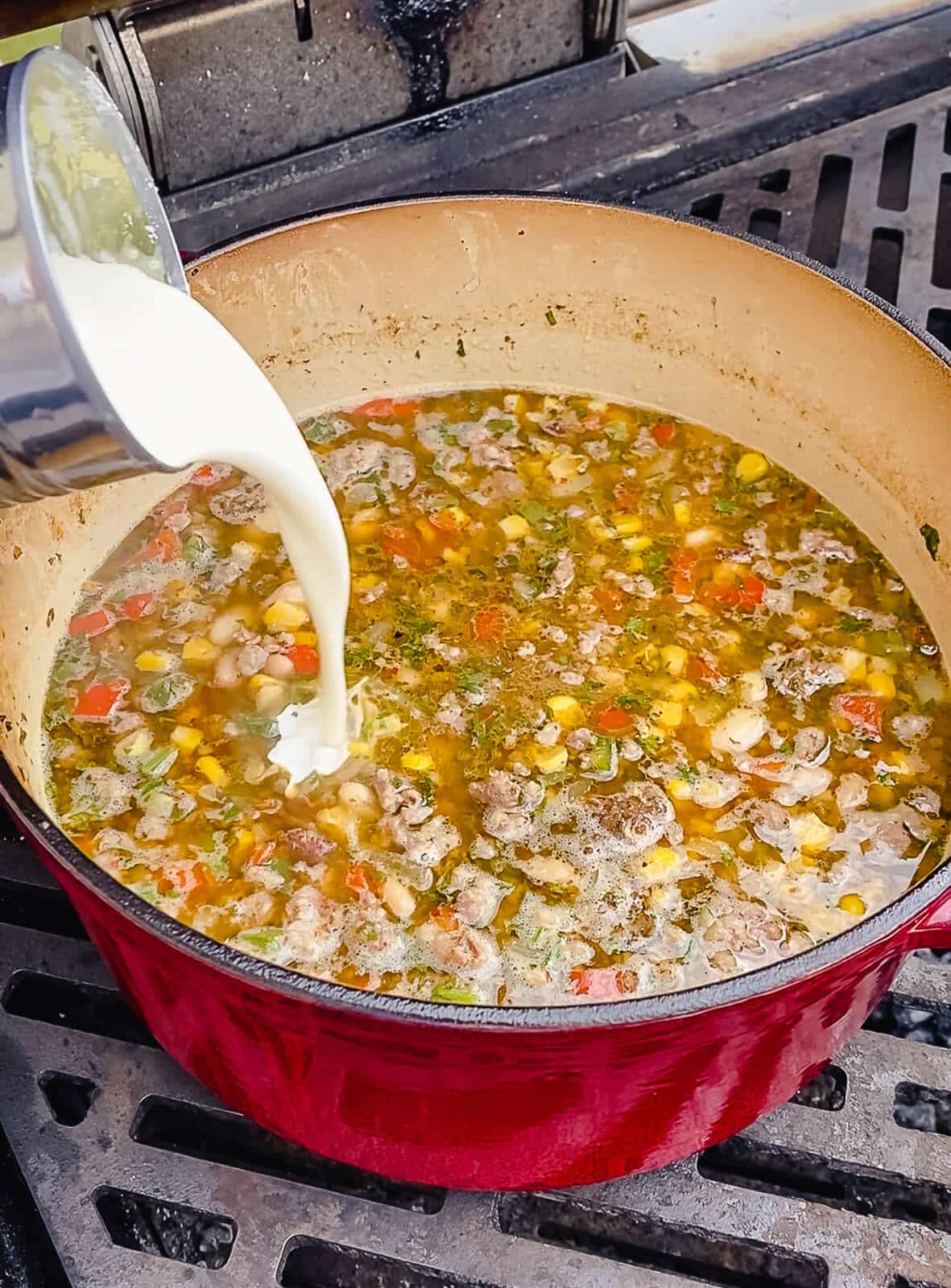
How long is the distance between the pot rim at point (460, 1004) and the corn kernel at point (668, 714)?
0.66 meters

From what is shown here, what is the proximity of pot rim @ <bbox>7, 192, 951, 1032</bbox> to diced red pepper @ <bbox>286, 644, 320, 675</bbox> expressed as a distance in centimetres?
Result: 67

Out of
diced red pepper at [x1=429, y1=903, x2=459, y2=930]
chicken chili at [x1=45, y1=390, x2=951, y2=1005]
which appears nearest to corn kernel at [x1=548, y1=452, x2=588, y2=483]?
chicken chili at [x1=45, y1=390, x2=951, y2=1005]

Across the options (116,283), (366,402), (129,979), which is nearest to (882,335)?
(366,402)

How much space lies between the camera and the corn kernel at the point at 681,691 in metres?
1.85

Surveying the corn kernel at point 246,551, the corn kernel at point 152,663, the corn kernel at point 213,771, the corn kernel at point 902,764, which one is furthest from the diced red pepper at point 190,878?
the corn kernel at point 902,764

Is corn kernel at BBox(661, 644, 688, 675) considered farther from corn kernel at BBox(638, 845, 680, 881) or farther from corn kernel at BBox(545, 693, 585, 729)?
corn kernel at BBox(638, 845, 680, 881)

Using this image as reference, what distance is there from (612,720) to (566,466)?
567 millimetres

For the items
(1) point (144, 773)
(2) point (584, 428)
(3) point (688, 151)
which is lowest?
(1) point (144, 773)

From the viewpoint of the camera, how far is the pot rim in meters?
1.07

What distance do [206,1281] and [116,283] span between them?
1102 millimetres

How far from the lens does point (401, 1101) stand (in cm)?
127

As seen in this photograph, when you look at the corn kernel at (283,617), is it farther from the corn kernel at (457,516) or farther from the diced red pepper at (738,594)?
the diced red pepper at (738,594)

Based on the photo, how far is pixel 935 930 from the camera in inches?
49.4

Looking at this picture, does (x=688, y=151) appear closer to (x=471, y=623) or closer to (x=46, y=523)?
(x=471, y=623)
